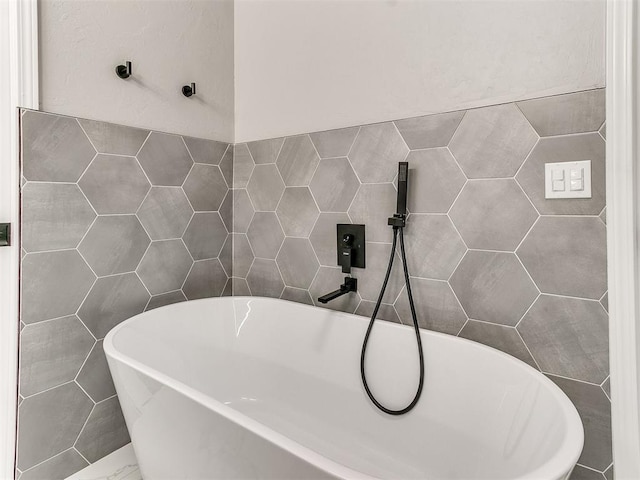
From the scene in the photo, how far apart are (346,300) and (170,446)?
87 cm

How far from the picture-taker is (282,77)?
1756 mm

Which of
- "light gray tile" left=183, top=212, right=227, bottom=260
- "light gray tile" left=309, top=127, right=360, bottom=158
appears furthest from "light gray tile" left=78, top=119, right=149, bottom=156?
"light gray tile" left=309, top=127, right=360, bottom=158

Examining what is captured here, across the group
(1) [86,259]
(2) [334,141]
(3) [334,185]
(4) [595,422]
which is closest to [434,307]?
(4) [595,422]

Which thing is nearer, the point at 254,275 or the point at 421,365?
the point at 421,365

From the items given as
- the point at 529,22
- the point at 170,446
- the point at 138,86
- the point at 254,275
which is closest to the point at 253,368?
the point at 254,275

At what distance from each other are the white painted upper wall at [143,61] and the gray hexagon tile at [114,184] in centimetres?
19

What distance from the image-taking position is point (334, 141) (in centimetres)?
157

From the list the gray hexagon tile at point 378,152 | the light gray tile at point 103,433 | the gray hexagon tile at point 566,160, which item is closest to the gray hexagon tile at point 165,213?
the light gray tile at point 103,433

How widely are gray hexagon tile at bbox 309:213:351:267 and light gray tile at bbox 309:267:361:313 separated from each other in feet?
0.14

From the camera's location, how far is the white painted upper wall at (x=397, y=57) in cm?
110

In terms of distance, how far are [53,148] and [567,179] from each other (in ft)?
5.74

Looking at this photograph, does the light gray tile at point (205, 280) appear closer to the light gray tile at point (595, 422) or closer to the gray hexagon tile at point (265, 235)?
the gray hexagon tile at point (265, 235)

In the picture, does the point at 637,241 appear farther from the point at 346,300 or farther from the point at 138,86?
the point at 138,86

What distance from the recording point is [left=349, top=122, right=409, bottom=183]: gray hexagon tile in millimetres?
1398
